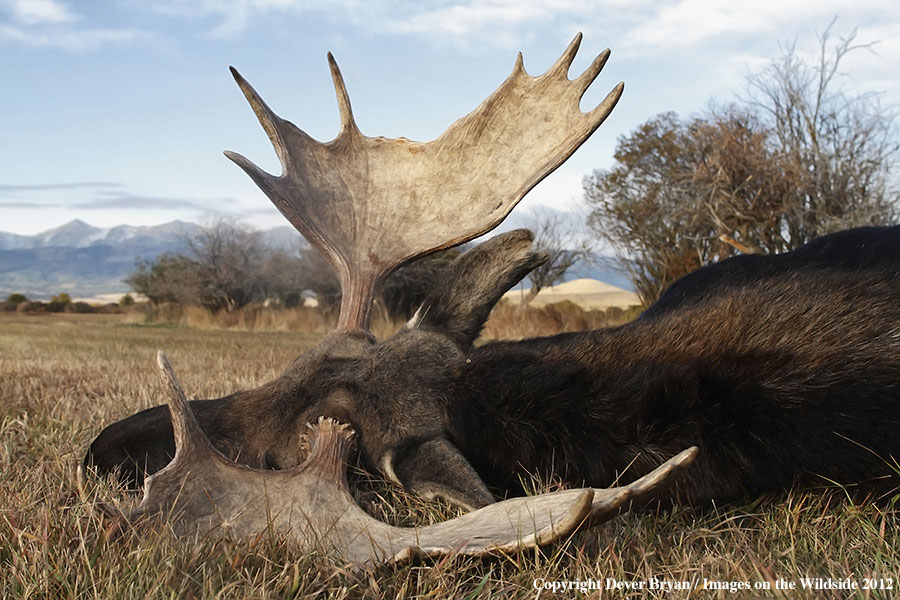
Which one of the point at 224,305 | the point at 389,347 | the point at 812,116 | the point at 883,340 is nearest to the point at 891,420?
the point at 883,340

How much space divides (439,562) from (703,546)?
78 centimetres

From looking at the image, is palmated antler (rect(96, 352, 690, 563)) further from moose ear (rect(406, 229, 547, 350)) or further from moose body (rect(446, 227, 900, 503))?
moose ear (rect(406, 229, 547, 350))

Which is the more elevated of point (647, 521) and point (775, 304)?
point (775, 304)

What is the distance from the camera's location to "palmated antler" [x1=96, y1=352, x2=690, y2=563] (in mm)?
1713

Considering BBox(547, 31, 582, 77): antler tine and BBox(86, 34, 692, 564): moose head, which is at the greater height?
BBox(547, 31, 582, 77): antler tine

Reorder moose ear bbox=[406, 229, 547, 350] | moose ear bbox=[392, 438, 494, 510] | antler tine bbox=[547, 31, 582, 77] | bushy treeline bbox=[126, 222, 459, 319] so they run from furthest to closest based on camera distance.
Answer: bushy treeline bbox=[126, 222, 459, 319] < antler tine bbox=[547, 31, 582, 77] < moose ear bbox=[406, 229, 547, 350] < moose ear bbox=[392, 438, 494, 510]

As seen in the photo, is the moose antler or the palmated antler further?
the moose antler

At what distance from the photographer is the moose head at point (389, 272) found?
233 centimetres

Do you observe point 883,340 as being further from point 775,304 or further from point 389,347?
point 389,347

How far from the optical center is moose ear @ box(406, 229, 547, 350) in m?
2.74

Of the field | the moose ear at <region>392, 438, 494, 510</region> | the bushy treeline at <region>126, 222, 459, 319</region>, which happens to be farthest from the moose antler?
the bushy treeline at <region>126, 222, 459, 319</region>

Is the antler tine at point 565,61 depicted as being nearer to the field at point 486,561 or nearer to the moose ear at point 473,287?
the moose ear at point 473,287

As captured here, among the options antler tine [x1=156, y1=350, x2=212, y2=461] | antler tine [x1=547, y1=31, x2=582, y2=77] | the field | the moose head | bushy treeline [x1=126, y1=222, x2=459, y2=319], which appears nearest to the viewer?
the field

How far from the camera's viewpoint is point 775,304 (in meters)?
2.46
